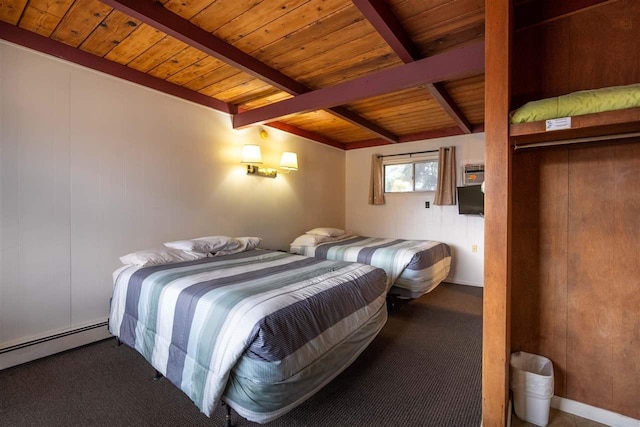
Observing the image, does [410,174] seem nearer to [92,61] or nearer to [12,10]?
[92,61]

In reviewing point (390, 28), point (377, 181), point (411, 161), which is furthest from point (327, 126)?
point (390, 28)

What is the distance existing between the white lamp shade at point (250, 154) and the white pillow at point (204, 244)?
1.08 metres

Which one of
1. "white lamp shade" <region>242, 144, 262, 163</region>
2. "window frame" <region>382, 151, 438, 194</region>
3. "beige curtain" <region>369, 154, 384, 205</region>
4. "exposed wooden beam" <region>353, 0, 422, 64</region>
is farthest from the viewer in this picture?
"beige curtain" <region>369, 154, 384, 205</region>

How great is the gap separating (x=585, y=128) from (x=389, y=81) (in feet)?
5.08

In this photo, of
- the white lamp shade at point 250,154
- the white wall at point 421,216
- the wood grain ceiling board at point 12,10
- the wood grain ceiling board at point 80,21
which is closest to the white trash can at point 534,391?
the white wall at point 421,216

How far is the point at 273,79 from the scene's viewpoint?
2572 mm

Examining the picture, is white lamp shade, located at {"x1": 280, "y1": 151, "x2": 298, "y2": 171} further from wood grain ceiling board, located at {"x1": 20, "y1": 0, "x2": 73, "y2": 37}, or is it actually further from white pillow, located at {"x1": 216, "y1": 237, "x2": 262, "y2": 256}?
wood grain ceiling board, located at {"x1": 20, "y1": 0, "x2": 73, "y2": 37}

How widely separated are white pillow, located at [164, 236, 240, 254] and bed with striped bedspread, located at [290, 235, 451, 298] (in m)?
1.27

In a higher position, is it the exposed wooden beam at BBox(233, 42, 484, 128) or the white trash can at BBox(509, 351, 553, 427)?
the exposed wooden beam at BBox(233, 42, 484, 128)

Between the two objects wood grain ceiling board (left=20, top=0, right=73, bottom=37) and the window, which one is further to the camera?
the window

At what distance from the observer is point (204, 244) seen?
269 centimetres

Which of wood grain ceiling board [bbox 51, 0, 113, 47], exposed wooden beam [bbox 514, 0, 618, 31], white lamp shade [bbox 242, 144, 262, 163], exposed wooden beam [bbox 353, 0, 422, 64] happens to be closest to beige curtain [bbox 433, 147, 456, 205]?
exposed wooden beam [bbox 353, 0, 422, 64]

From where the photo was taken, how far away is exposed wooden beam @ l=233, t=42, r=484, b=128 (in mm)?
2008

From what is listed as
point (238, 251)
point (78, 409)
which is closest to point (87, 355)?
point (78, 409)
